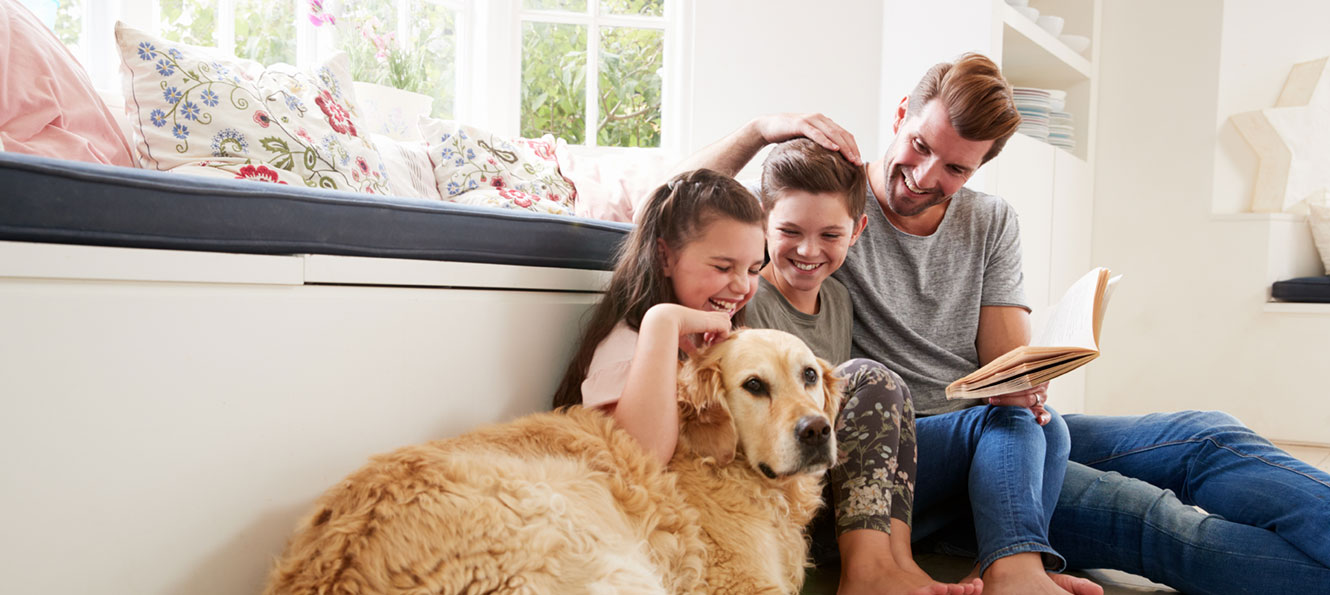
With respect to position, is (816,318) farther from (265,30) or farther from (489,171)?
(265,30)

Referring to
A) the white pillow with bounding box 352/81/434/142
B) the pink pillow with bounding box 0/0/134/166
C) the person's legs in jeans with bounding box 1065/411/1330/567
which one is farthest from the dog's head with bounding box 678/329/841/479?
the white pillow with bounding box 352/81/434/142

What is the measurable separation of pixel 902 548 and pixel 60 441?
4.30 ft

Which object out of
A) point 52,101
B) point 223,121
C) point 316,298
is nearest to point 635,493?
point 316,298

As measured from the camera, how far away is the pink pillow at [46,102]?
6.13 ft

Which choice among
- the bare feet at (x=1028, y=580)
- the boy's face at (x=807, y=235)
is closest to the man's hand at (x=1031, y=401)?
the bare feet at (x=1028, y=580)

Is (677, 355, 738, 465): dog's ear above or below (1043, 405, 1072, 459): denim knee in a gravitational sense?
above

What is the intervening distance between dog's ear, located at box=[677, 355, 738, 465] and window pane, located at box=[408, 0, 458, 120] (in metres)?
2.88

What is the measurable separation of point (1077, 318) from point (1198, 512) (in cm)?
49

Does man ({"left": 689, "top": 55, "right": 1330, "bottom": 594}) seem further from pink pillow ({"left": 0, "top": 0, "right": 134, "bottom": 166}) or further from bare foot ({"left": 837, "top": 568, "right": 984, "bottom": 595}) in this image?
pink pillow ({"left": 0, "top": 0, "right": 134, "bottom": 166})

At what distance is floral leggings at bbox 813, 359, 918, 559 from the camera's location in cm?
160

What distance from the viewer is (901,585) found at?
150 cm

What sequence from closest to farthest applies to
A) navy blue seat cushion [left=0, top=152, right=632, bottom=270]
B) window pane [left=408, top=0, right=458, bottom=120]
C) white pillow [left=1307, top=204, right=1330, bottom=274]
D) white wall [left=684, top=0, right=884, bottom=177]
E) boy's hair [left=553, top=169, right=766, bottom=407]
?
navy blue seat cushion [left=0, top=152, right=632, bottom=270] → boy's hair [left=553, top=169, right=766, bottom=407] → window pane [left=408, top=0, right=458, bottom=120] → white wall [left=684, top=0, right=884, bottom=177] → white pillow [left=1307, top=204, right=1330, bottom=274]

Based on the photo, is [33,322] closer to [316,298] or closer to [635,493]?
[316,298]

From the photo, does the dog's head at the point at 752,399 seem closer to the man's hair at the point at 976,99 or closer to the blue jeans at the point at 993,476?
the blue jeans at the point at 993,476
